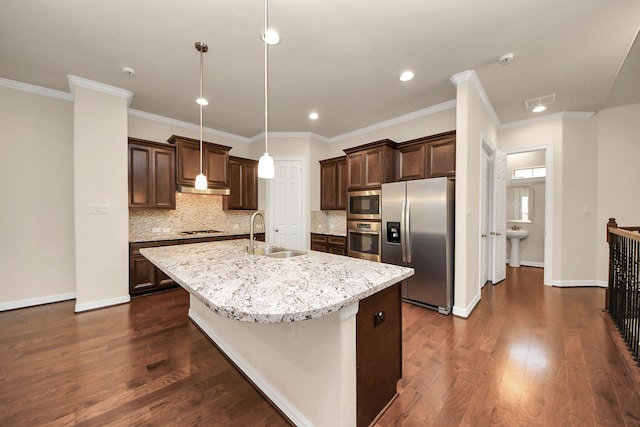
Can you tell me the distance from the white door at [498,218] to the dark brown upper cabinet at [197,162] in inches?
179

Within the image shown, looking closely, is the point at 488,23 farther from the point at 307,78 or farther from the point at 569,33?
the point at 307,78

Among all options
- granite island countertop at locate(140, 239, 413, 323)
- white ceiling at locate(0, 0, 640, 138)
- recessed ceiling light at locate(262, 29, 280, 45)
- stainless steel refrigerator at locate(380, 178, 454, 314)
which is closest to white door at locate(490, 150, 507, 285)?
white ceiling at locate(0, 0, 640, 138)

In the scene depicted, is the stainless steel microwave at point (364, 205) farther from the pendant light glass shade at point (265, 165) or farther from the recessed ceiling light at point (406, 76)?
the pendant light glass shade at point (265, 165)

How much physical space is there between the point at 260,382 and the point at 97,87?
3.79 metres

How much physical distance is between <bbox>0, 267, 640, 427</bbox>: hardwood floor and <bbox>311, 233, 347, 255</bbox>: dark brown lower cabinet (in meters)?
1.64

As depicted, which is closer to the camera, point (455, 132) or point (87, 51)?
point (87, 51)

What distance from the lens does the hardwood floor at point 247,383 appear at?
1471 millimetres

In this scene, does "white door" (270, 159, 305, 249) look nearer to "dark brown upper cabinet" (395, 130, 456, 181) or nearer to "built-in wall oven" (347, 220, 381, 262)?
"built-in wall oven" (347, 220, 381, 262)

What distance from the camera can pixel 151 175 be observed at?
3.70 meters

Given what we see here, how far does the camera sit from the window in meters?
5.29

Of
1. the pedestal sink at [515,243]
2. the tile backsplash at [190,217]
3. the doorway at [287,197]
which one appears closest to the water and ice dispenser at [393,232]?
the doorway at [287,197]

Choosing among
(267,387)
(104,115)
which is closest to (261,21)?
(104,115)

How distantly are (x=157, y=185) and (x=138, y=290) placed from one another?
1535mm

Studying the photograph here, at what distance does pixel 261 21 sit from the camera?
2029 millimetres
